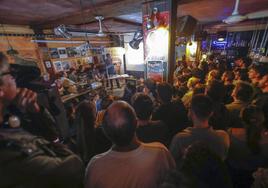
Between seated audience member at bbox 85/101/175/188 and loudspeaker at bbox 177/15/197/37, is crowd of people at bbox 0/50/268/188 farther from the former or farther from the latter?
loudspeaker at bbox 177/15/197/37

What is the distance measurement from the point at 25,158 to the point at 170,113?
1.83 meters

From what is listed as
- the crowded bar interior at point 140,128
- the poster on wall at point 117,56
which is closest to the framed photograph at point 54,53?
the crowded bar interior at point 140,128

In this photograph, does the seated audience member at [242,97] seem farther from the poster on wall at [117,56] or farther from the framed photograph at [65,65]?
the poster on wall at [117,56]

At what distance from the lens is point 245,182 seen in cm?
194

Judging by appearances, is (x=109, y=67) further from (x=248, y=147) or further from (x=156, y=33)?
(x=248, y=147)

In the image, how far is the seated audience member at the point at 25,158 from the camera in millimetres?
691

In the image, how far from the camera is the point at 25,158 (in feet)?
2.36

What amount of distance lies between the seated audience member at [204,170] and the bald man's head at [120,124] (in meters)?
0.39

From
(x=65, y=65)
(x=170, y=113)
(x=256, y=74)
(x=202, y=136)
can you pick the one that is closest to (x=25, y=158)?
(x=202, y=136)

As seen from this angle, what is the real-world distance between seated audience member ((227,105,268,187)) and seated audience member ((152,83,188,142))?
24.1 inches

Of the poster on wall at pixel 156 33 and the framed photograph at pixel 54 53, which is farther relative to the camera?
the framed photograph at pixel 54 53

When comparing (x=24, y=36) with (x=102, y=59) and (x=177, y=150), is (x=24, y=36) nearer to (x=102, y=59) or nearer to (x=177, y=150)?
(x=102, y=59)

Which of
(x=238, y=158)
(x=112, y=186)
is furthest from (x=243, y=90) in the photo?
(x=112, y=186)

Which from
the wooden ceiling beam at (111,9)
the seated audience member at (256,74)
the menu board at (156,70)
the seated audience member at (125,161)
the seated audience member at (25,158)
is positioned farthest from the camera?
the seated audience member at (256,74)
